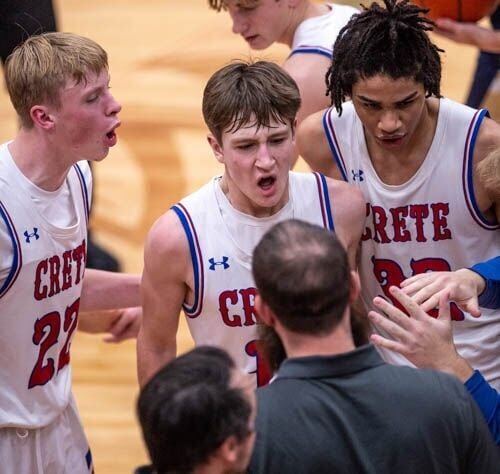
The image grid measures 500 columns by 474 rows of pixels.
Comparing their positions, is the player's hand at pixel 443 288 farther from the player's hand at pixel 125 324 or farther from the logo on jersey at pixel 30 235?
the player's hand at pixel 125 324

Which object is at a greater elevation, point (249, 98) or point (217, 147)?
point (249, 98)

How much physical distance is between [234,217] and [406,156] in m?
0.59

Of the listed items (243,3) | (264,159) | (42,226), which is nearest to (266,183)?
(264,159)

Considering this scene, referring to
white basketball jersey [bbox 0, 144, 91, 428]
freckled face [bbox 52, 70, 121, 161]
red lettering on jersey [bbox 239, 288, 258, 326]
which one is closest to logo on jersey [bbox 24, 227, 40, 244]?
white basketball jersey [bbox 0, 144, 91, 428]

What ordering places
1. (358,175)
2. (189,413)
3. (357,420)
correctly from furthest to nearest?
(358,175) → (357,420) → (189,413)

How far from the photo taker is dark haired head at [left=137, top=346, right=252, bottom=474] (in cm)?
210

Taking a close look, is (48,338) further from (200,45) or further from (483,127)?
(200,45)

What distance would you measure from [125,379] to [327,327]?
3305mm

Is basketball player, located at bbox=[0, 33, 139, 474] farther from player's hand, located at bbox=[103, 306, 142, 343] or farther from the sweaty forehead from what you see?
the sweaty forehead

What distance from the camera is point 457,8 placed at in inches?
162

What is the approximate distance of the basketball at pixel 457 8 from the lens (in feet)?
13.4

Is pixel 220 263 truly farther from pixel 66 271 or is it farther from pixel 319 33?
pixel 319 33

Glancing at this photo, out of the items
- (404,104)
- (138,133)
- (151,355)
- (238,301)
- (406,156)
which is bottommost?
(138,133)

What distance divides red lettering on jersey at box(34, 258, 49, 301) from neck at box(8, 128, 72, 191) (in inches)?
9.5
